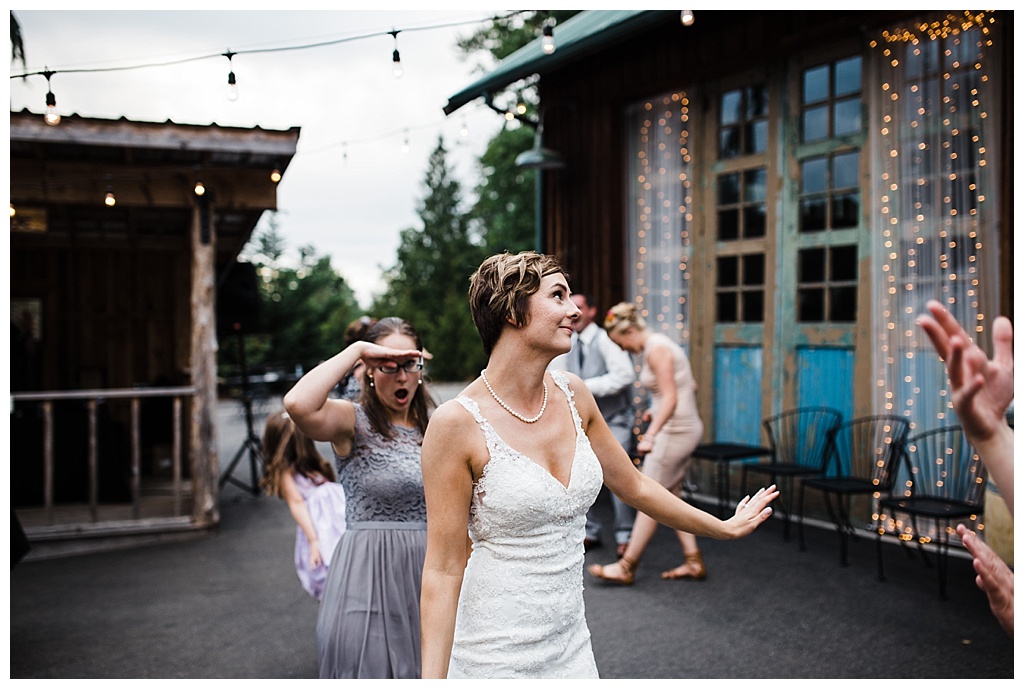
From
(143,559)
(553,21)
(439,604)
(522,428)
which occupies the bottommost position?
(143,559)

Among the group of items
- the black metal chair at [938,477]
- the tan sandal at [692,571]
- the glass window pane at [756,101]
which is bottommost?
the tan sandal at [692,571]

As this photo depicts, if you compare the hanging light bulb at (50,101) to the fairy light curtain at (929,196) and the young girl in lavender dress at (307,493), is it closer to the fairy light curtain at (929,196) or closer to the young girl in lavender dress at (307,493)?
the young girl in lavender dress at (307,493)

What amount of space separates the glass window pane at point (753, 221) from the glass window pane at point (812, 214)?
1.28ft

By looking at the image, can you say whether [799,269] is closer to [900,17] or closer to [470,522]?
[900,17]

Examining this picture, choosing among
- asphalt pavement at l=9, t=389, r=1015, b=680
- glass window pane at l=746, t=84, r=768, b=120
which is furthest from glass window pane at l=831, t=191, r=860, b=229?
asphalt pavement at l=9, t=389, r=1015, b=680

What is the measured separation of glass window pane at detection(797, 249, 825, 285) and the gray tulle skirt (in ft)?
17.0

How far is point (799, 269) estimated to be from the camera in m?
7.45

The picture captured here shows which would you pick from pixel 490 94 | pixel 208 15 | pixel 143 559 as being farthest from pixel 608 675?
pixel 490 94

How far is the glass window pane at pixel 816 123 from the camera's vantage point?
23.9 feet

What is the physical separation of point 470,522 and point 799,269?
19.5 feet

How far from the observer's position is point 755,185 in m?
7.84

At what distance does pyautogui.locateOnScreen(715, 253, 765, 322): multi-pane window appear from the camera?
7.81 metres

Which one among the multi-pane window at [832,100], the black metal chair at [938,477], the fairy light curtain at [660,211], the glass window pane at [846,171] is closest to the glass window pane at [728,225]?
the fairy light curtain at [660,211]

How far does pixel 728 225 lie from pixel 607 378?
2.59 meters
